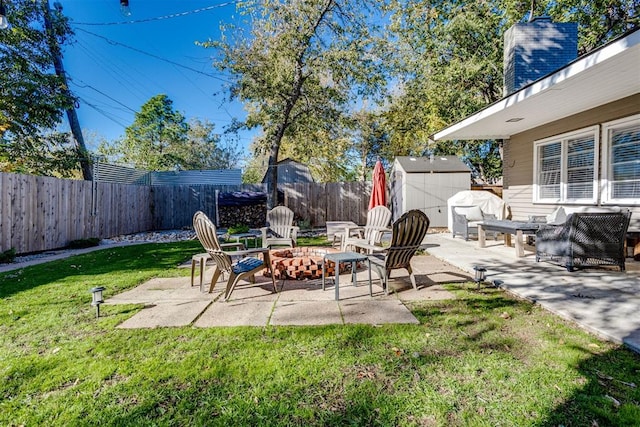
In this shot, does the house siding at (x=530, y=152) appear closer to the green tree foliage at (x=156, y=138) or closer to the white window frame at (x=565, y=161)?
the white window frame at (x=565, y=161)

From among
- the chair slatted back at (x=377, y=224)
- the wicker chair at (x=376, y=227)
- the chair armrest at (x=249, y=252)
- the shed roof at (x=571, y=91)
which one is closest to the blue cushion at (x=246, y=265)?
the chair armrest at (x=249, y=252)

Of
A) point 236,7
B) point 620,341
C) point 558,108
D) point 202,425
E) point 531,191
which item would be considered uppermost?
point 236,7

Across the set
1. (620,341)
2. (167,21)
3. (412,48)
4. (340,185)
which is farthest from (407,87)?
(620,341)

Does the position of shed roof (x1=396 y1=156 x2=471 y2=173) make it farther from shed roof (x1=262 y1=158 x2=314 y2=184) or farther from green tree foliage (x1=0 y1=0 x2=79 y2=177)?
shed roof (x1=262 y1=158 x2=314 y2=184)

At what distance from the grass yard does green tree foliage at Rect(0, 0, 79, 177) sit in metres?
7.99

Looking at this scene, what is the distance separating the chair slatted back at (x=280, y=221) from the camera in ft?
20.2

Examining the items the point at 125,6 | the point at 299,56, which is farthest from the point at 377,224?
the point at 299,56

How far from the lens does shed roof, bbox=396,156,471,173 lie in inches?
406

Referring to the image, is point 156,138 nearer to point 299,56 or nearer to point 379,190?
point 299,56

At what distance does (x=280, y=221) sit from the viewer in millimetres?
6223

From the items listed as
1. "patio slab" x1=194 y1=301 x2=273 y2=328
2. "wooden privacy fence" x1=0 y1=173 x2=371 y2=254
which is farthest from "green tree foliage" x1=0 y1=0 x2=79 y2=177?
"patio slab" x1=194 y1=301 x2=273 y2=328

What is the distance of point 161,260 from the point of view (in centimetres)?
600

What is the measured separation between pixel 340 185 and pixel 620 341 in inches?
409

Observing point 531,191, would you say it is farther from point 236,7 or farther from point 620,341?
point 236,7
